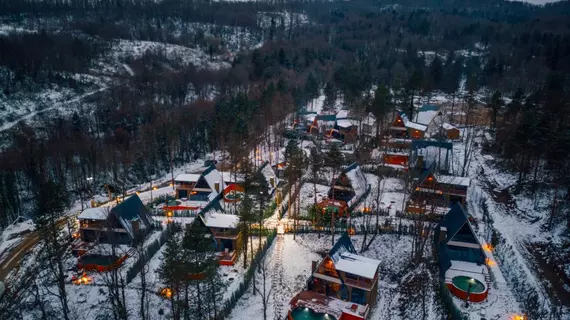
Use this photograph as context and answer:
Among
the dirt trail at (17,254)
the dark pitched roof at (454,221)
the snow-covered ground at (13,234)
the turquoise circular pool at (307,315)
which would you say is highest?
the dark pitched roof at (454,221)

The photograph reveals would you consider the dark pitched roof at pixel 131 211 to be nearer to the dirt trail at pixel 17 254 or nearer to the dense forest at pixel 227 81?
the dirt trail at pixel 17 254

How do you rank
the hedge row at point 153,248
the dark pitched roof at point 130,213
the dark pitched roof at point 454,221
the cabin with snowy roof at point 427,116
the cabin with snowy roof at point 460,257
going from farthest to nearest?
the cabin with snowy roof at point 427,116 < the dark pitched roof at point 130,213 < the dark pitched roof at point 454,221 < the hedge row at point 153,248 < the cabin with snowy roof at point 460,257

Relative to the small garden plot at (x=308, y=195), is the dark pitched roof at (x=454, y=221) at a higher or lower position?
higher

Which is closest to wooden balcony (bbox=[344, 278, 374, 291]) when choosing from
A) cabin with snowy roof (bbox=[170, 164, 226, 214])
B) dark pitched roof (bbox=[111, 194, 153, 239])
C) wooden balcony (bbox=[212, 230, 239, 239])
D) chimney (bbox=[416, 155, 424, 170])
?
wooden balcony (bbox=[212, 230, 239, 239])

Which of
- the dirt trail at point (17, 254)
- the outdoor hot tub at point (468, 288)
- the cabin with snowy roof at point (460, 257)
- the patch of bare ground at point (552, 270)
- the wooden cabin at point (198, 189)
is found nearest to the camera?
the outdoor hot tub at point (468, 288)

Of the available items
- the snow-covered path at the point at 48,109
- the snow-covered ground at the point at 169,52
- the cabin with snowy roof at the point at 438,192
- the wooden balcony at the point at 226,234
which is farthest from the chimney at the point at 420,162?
the snow-covered ground at the point at 169,52

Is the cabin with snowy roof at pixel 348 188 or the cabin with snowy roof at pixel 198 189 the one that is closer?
the cabin with snowy roof at pixel 348 188

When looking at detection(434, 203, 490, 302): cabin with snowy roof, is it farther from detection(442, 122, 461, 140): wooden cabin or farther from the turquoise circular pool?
detection(442, 122, 461, 140): wooden cabin

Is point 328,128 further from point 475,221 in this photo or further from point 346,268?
point 346,268
